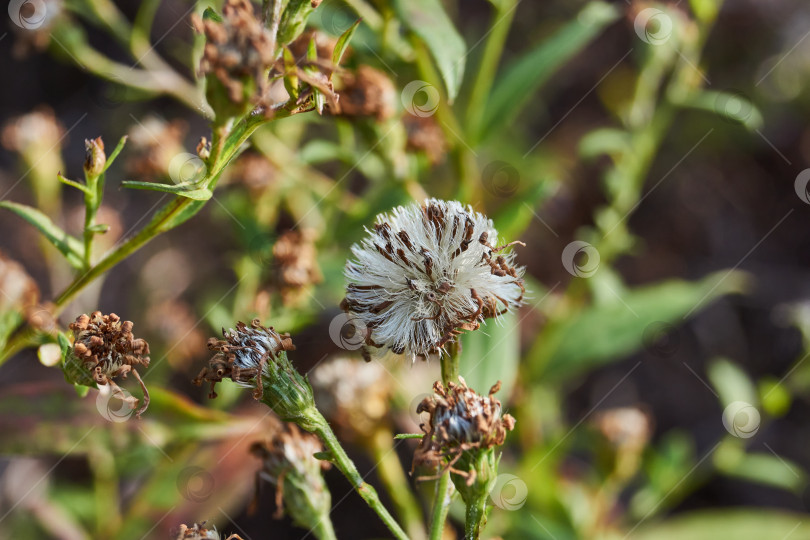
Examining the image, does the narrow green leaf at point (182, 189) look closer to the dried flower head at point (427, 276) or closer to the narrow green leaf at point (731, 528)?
the dried flower head at point (427, 276)

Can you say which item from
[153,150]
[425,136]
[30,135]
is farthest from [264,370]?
[30,135]

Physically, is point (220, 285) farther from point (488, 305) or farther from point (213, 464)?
point (488, 305)

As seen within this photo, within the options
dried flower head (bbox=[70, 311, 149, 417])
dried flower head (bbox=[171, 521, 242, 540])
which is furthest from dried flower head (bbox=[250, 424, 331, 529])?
dried flower head (bbox=[70, 311, 149, 417])

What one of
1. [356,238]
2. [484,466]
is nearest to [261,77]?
[484,466]

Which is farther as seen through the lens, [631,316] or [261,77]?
[631,316]

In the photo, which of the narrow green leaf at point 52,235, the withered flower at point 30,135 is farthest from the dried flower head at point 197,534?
the withered flower at point 30,135

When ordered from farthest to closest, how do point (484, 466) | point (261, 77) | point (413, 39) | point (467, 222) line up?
point (413, 39)
point (467, 222)
point (484, 466)
point (261, 77)
